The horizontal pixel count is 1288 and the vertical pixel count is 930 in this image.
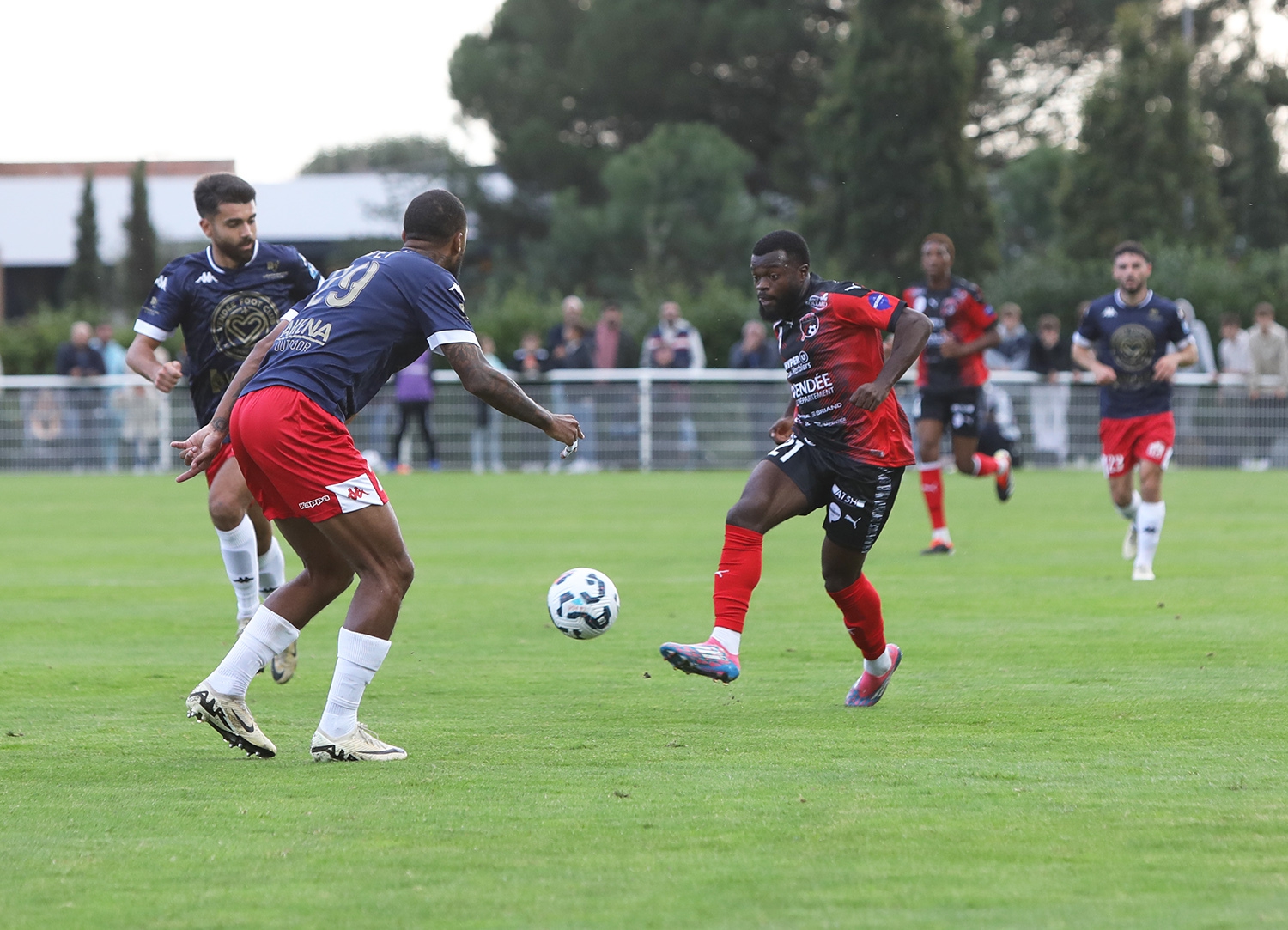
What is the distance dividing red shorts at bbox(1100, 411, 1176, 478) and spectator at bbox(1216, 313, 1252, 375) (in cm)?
1392

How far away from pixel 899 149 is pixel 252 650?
3131cm

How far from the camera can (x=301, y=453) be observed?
19.2 ft

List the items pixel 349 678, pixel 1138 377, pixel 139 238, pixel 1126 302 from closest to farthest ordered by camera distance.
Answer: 1. pixel 349 678
2. pixel 1138 377
3. pixel 1126 302
4. pixel 139 238

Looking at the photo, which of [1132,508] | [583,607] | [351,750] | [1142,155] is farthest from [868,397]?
[1142,155]

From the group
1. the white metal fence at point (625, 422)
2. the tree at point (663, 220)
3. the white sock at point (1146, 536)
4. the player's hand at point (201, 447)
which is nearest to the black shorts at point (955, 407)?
the white sock at point (1146, 536)

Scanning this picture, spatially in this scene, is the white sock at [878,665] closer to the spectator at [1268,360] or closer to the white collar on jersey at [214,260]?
the white collar on jersey at [214,260]

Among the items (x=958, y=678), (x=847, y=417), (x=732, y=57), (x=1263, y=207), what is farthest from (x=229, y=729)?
(x=1263, y=207)

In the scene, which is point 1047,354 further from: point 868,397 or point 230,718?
point 230,718

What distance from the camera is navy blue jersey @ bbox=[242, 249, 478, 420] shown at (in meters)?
5.93

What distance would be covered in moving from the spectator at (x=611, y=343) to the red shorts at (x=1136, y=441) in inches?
557

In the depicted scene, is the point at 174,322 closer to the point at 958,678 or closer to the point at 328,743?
the point at 328,743

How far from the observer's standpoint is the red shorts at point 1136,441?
11.8 meters

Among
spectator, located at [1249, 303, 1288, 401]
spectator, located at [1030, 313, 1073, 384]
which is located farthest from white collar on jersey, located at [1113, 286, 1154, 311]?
spectator, located at [1249, 303, 1288, 401]

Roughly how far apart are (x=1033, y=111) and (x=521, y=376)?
85.4ft
